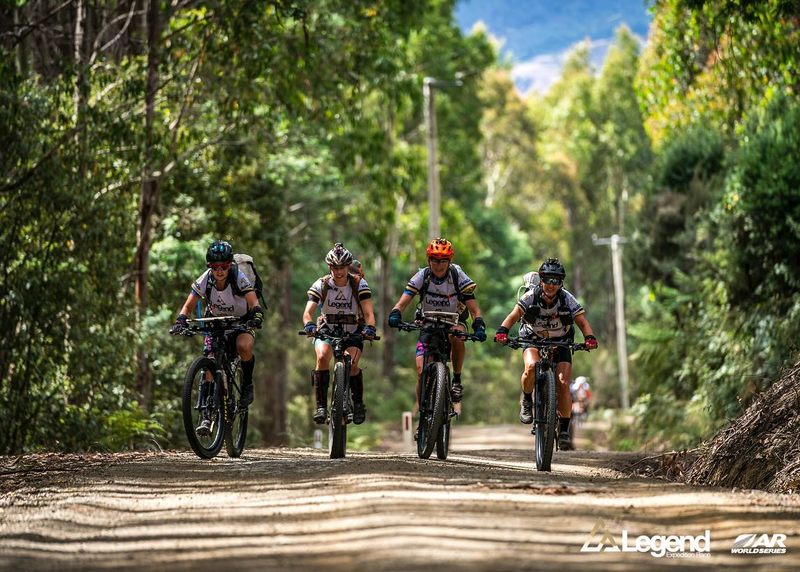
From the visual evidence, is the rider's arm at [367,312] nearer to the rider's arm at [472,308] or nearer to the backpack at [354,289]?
the backpack at [354,289]

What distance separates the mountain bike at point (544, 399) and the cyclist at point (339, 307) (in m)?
1.58

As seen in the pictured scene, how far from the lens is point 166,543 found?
7.43 meters

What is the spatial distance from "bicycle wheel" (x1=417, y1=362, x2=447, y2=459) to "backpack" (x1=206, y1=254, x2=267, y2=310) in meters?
Result: 1.83

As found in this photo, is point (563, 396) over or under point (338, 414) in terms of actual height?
over

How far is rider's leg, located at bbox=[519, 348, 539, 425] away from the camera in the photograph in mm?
12656

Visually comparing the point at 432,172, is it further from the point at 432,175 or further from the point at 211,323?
the point at 211,323

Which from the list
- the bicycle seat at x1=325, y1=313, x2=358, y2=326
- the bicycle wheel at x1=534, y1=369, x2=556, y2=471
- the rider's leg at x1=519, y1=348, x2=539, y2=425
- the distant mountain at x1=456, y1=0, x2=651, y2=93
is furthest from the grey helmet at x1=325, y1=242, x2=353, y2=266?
the distant mountain at x1=456, y1=0, x2=651, y2=93

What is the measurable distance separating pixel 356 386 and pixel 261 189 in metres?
16.7

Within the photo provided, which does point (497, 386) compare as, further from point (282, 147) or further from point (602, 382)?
point (282, 147)

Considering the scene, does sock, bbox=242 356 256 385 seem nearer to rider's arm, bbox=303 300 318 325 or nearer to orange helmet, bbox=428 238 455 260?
rider's arm, bbox=303 300 318 325

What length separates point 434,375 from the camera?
12758 mm

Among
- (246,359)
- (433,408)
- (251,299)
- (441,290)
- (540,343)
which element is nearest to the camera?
(540,343)

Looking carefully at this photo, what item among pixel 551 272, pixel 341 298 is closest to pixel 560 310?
pixel 551 272

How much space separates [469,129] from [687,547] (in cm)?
4917
